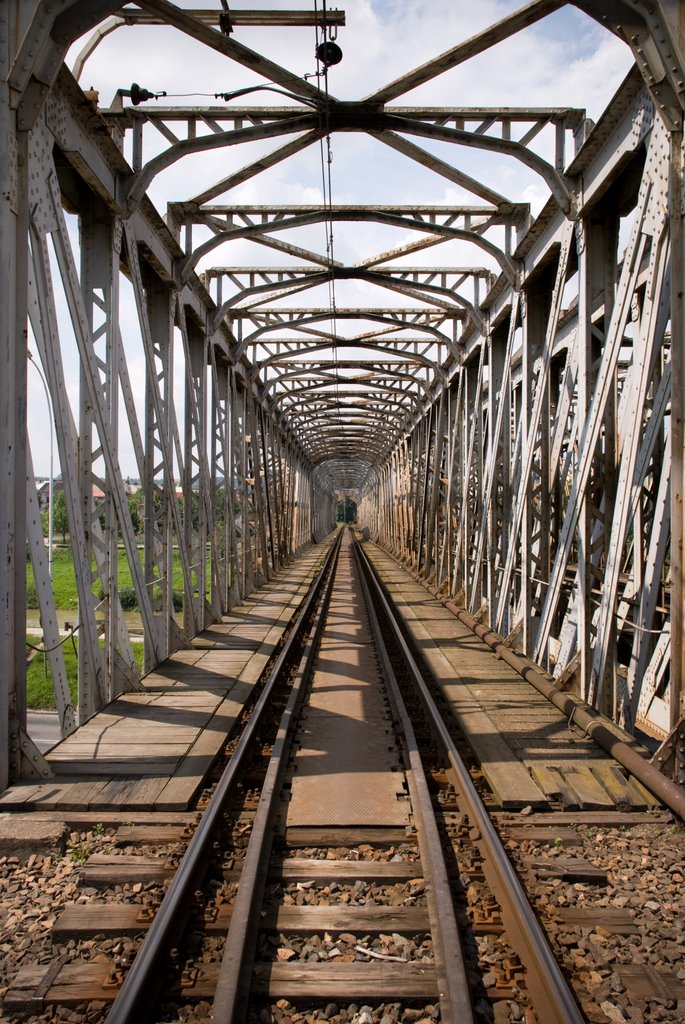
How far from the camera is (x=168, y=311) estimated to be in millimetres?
8875

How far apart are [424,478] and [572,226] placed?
13168 mm

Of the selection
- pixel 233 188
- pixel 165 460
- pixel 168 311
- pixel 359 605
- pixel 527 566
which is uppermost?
pixel 233 188

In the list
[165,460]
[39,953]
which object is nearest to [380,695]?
[165,460]

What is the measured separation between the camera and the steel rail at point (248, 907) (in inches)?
99.4

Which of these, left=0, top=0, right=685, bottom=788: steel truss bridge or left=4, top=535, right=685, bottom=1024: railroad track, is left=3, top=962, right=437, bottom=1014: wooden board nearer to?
left=4, top=535, right=685, bottom=1024: railroad track

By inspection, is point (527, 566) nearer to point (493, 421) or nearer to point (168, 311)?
point (493, 421)

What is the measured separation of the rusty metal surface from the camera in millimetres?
4320

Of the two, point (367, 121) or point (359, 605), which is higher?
point (367, 121)

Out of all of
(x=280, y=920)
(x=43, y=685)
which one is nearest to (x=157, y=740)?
(x=280, y=920)

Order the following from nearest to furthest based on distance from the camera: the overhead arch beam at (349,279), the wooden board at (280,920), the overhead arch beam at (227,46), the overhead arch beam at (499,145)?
the wooden board at (280,920)
the overhead arch beam at (227,46)
the overhead arch beam at (499,145)
the overhead arch beam at (349,279)

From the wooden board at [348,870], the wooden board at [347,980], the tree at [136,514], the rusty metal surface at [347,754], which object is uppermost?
the tree at [136,514]

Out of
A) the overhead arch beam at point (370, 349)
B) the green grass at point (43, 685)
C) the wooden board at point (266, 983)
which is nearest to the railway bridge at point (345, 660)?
the wooden board at point (266, 983)

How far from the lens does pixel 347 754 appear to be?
5.42m

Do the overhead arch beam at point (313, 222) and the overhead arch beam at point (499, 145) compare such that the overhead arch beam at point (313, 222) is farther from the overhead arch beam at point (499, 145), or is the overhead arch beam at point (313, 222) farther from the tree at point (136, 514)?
the tree at point (136, 514)
